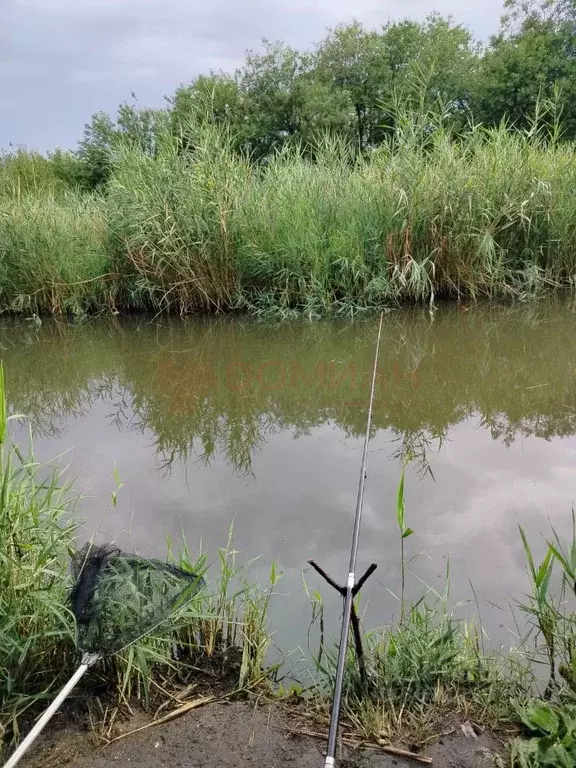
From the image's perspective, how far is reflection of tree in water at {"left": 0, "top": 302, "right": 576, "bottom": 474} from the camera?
3969 millimetres

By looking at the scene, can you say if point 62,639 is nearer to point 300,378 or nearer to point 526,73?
point 300,378

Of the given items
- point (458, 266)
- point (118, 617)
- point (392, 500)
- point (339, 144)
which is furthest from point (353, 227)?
point (118, 617)

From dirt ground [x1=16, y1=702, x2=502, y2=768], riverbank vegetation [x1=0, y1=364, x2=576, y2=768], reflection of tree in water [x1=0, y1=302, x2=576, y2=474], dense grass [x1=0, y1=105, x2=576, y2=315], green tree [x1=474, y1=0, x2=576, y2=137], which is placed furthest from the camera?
green tree [x1=474, y1=0, x2=576, y2=137]

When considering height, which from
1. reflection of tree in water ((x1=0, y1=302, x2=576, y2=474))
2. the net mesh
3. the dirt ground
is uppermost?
the net mesh

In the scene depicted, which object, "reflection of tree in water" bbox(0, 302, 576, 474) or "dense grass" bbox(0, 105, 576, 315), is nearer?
"reflection of tree in water" bbox(0, 302, 576, 474)

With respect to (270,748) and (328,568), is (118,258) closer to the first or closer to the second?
(328,568)

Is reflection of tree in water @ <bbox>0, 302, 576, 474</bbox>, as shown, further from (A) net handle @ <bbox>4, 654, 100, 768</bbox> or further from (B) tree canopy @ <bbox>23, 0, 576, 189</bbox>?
(B) tree canopy @ <bbox>23, 0, 576, 189</bbox>

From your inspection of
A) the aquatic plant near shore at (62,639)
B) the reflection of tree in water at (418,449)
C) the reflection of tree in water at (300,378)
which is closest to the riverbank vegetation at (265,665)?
the aquatic plant near shore at (62,639)

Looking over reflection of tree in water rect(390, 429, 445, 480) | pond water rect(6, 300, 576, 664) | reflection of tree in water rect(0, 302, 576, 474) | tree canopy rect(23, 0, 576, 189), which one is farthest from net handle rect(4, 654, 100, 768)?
tree canopy rect(23, 0, 576, 189)

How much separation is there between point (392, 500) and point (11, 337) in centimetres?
580

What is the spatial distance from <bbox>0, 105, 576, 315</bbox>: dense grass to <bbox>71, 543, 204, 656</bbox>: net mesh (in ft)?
17.2

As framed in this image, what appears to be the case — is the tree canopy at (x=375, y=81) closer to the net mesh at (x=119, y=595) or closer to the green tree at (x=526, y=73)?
the green tree at (x=526, y=73)

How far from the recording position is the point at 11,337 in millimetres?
7223

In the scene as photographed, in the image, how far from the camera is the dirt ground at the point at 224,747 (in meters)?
1.54
